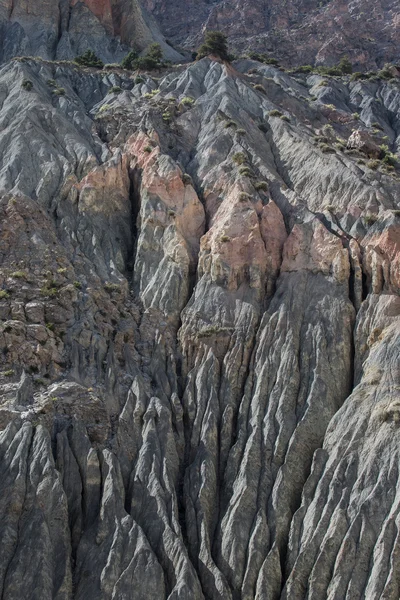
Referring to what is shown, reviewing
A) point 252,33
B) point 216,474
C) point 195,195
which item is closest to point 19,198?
point 195,195

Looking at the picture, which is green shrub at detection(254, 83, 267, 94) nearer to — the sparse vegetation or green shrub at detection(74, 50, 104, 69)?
the sparse vegetation

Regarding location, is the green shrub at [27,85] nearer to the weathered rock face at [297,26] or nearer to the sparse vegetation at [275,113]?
the sparse vegetation at [275,113]

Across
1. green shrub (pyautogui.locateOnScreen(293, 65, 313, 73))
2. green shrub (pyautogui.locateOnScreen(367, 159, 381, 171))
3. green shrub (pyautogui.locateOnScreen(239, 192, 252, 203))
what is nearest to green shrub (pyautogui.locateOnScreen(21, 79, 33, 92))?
green shrub (pyautogui.locateOnScreen(239, 192, 252, 203))

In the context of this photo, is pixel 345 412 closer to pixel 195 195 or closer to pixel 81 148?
pixel 195 195

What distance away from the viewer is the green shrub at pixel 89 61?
79.9m

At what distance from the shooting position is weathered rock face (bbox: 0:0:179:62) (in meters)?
85.8

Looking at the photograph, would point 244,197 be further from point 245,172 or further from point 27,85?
point 27,85

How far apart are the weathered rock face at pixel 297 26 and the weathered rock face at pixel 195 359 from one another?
47487 mm

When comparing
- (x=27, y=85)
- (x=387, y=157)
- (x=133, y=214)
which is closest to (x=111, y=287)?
(x=133, y=214)

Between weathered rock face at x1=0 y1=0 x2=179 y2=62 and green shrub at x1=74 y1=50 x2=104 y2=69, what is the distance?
13.1 feet

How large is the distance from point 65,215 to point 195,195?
859 centimetres

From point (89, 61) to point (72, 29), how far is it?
39.8ft

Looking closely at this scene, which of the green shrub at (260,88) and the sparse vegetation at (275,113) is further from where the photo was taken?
the green shrub at (260,88)

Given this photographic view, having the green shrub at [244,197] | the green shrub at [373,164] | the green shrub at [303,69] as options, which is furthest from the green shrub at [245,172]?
the green shrub at [303,69]
